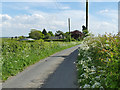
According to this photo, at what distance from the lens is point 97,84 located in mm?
4930

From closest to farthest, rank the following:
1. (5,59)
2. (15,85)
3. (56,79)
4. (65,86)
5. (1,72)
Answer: (65,86)
(15,85)
(56,79)
(1,72)
(5,59)

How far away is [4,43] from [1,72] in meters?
3.78

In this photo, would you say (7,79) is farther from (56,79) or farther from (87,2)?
(87,2)

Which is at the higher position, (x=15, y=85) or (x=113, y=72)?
(x=113, y=72)

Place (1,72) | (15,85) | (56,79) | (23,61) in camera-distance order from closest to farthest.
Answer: (15,85) → (56,79) → (1,72) → (23,61)

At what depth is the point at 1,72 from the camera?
27.0 ft

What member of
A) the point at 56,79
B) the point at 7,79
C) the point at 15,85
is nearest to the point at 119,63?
the point at 56,79

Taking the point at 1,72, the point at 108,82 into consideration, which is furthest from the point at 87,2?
the point at 108,82

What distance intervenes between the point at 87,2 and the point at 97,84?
606 inches

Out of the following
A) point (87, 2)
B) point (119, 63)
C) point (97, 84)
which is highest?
point (87, 2)

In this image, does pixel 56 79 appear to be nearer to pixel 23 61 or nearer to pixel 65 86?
pixel 65 86

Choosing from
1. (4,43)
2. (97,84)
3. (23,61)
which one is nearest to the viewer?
(97,84)

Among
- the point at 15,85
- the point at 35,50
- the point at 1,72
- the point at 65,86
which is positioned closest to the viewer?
the point at 65,86

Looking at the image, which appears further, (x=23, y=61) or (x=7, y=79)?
(x=23, y=61)
